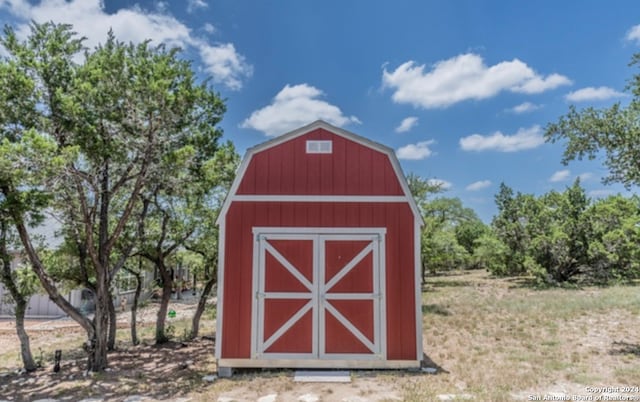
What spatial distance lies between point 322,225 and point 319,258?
52 centimetres

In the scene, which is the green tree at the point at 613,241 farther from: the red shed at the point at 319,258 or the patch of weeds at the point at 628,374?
the red shed at the point at 319,258

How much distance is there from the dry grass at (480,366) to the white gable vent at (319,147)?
342 cm

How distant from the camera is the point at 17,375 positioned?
629 cm

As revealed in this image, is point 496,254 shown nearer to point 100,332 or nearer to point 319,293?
point 319,293

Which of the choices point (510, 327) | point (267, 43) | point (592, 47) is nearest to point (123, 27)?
point (267, 43)

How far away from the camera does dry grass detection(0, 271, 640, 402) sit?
15.5 feet

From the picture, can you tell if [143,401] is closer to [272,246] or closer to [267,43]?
[272,246]

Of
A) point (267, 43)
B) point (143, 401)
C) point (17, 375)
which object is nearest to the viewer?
point (143, 401)

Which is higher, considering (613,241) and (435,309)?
(613,241)

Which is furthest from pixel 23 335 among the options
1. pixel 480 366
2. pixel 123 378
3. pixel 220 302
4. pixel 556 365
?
pixel 556 365

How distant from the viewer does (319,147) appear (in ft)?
20.2

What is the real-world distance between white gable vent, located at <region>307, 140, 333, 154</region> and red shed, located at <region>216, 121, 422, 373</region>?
16 mm

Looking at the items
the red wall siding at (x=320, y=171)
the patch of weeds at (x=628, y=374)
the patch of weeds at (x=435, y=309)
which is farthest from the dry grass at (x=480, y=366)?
the red wall siding at (x=320, y=171)

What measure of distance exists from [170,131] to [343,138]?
2.84 m
